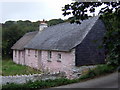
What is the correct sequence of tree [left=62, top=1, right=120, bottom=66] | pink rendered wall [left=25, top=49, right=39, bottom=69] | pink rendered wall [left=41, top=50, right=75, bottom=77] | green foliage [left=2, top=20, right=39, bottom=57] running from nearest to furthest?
tree [left=62, top=1, right=120, bottom=66] → pink rendered wall [left=41, top=50, right=75, bottom=77] → pink rendered wall [left=25, top=49, right=39, bottom=69] → green foliage [left=2, top=20, right=39, bottom=57]

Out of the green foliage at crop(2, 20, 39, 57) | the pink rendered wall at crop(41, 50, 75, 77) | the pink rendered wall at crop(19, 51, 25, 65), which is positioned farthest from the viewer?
the green foliage at crop(2, 20, 39, 57)

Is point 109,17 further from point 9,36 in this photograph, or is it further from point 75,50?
point 9,36

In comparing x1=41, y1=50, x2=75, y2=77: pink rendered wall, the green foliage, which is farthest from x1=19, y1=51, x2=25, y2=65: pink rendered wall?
x1=41, y1=50, x2=75, y2=77: pink rendered wall

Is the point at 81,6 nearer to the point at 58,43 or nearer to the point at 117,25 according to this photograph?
the point at 117,25

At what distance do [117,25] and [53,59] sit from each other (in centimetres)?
1330

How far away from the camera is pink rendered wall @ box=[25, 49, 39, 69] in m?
21.6

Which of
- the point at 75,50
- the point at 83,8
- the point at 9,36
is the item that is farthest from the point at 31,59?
the point at 83,8

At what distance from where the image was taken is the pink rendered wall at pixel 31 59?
21591mm

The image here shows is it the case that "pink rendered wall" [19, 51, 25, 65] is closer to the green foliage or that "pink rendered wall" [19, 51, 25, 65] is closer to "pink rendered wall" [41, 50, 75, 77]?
the green foliage

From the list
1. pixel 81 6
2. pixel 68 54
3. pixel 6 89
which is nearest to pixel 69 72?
pixel 68 54

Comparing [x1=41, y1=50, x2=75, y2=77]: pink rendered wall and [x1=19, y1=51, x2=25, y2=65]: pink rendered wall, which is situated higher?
[x1=41, y1=50, x2=75, y2=77]: pink rendered wall

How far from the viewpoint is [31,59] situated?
76.7 feet

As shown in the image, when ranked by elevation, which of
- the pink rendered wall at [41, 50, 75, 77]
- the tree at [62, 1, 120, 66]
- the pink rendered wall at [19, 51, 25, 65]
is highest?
the tree at [62, 1, 120, 66]

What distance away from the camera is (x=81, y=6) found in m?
4.44
